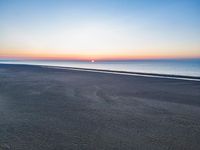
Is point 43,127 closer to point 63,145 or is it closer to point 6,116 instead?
point 63,145

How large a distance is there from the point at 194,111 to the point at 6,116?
7.74 m

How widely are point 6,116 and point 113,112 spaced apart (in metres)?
4.31

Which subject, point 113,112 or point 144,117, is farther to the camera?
point 113,112

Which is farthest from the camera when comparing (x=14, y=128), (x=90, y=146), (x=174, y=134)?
(x=14, y=128)

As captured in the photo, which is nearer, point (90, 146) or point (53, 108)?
point (90, 146)

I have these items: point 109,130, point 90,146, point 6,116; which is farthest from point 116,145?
point 6,116

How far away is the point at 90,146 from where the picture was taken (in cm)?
543

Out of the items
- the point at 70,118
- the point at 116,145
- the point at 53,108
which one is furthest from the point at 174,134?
the point at 53,108

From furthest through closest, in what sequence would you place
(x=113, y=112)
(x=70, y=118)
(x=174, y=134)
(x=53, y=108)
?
(x=53, y=108)
(x=113, y=112)
(x=70, y=118)
(x=174, y=134)

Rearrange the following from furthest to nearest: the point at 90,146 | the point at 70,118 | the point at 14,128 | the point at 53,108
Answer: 1. the point at 53,108
2. the point at 70,118
3. the point at 14,128
4. the point at 90,146

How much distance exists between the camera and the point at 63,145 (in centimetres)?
551

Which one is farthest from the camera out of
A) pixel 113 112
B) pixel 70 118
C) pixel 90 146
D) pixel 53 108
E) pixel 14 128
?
pixel 53 108

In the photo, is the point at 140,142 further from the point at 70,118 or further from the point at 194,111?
the point at 194,111

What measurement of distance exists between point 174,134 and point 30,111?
6.02 metres
